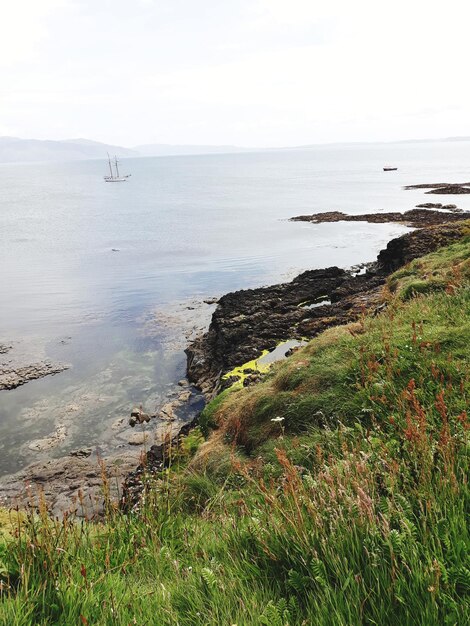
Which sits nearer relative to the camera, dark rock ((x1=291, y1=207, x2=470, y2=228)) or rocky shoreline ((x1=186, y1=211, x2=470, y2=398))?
rocky shoreline ((x1=186, y1=211, x2=470, y2=398))

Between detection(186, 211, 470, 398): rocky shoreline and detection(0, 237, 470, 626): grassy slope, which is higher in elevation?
detection(0, 237, 470, 626): grassy slope

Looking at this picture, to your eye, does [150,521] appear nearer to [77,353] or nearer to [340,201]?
[77,353]

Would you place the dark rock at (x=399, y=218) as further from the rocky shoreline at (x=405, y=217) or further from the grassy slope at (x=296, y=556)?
the grassy slope at (x=296, y=556)

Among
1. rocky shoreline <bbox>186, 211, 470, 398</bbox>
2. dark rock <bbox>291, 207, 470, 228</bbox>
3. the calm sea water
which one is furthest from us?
dark rock <bbox>291, 207, 470, 228</bbox>

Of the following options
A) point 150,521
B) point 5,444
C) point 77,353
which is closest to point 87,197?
point 77,353

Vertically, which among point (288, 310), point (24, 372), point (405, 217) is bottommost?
point (24, 372)

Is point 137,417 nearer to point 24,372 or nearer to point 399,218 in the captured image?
point 24,372

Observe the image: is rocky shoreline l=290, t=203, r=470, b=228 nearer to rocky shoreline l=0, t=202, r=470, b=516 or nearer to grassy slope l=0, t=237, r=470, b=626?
rocky shoreline l=0, t=202, r=470, b=516

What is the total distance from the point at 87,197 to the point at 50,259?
3472 inches

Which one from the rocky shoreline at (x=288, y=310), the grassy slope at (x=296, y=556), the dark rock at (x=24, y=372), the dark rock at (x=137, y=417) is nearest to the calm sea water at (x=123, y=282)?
the dark rock at (x=137, y=417)

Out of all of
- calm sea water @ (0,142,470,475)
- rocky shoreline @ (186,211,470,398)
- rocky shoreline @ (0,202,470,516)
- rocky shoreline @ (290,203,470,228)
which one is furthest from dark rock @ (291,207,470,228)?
rocky shoreline @ (186,211,470,398)

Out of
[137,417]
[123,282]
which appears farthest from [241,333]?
[123,282]

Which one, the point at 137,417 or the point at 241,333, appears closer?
the point at 137,417

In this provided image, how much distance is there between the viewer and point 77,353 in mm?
25766
